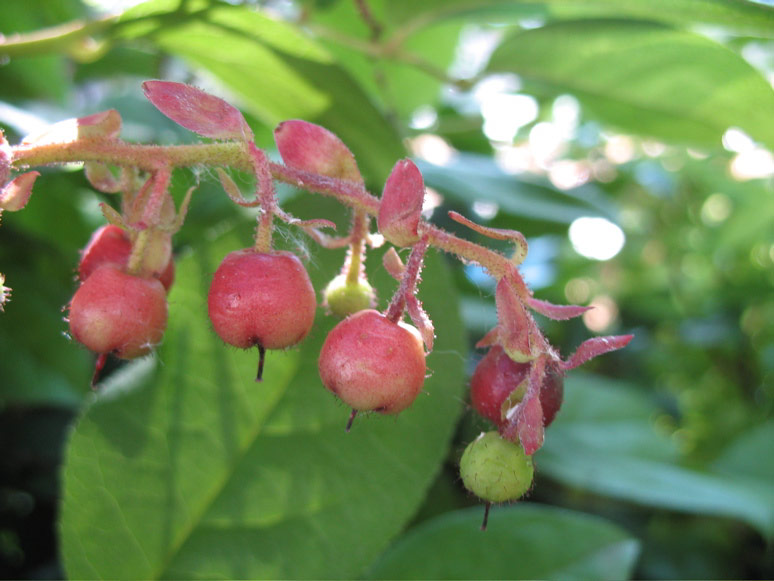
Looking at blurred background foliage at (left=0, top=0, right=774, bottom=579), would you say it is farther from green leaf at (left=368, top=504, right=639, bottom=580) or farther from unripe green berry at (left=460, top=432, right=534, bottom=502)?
unripe green berry at (left=460, top=432, right=534, bottom=502)

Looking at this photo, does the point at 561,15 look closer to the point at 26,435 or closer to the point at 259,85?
the point at 259,85

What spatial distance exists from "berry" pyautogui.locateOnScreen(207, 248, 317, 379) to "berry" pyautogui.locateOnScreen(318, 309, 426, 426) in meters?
0.07

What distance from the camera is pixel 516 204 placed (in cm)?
226

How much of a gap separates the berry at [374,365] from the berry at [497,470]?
0.50 ft

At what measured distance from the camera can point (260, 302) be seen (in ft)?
3.67

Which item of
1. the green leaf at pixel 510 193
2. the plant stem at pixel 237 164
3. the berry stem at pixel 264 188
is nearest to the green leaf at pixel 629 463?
the green leaf at pixel 510 193

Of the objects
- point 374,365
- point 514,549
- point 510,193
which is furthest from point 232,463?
point 510,193

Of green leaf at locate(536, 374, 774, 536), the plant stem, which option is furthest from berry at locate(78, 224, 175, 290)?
green leaf at locate(536, 374, 774, 536)

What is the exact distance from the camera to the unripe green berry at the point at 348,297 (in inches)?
53.7

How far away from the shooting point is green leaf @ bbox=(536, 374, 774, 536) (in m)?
2.56

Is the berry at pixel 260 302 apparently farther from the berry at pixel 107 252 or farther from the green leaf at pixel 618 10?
the green leaf at pixel 618 10

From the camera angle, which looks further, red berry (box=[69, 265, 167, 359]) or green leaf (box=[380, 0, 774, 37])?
green leaf (box=[380, 0, 774, 37])

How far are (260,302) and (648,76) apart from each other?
1.58m

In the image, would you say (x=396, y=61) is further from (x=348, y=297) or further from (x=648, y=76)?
(x=348, y=297)
